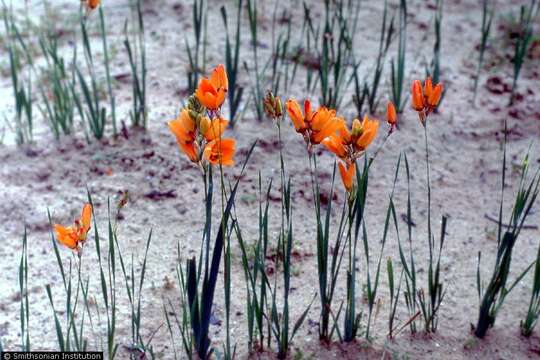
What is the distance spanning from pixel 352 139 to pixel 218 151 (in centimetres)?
30

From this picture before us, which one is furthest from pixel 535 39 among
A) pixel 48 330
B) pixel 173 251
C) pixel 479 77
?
pixel 48 330

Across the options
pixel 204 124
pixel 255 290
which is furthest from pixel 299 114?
pixel 255 290

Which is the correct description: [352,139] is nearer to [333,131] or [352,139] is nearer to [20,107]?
[333,131]

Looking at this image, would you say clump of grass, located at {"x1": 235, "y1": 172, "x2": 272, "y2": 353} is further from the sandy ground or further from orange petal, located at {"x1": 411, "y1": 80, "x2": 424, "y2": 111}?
orange petal, located at {"x1": 411, "y1": 80, "x2": 424, "y2": 111}

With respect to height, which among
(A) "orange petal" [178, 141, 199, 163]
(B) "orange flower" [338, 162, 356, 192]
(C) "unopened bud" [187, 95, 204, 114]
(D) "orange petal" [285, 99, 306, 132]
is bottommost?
(B) "orange flower" [338, 162, 356, 192]

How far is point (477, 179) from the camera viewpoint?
3008 mm

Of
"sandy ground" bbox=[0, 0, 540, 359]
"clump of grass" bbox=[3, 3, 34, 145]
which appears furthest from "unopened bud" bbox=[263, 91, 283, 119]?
"clump of grass" bbox=[3, 3, 34, 145]

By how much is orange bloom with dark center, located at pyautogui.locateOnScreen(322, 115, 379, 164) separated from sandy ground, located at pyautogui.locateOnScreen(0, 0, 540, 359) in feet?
1.89

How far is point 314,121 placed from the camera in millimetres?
1715

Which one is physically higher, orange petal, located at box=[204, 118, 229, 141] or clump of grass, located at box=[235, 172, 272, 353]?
orange petal, located at box=[204, 118, 229, 141]

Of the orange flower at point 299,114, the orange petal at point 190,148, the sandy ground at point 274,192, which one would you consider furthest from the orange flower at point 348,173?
the sandy ground at point 274,192

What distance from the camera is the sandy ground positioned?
214 cm

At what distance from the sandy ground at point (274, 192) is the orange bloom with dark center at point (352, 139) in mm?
577

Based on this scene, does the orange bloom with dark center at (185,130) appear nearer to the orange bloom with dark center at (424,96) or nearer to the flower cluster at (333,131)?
the flower cluster at (333,131)
